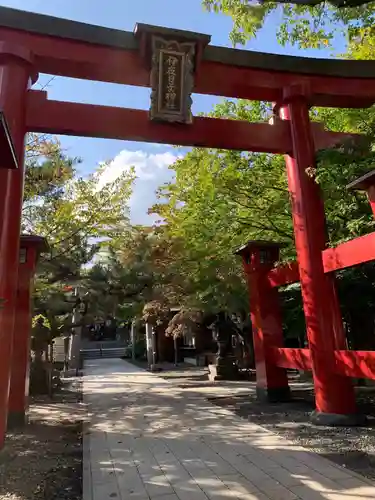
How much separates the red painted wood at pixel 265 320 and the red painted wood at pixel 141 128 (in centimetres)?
247

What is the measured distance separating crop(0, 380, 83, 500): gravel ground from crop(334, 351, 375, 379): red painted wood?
165 inches

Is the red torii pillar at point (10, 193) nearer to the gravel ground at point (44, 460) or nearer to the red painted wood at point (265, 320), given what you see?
the gravel ground at point (44, 460)

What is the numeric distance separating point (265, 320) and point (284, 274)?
126 centimetres

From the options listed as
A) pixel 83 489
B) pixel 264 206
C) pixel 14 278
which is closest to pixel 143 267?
pixel 264 206

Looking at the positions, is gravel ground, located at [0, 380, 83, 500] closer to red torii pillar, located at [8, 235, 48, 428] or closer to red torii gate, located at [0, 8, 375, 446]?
red torii pillar, located at [8, 235, 48, 428]

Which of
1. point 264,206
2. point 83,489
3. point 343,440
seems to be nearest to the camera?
point 83,489

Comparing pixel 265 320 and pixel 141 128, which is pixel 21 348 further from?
pixel 265 320

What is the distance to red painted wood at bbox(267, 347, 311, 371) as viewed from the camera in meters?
7.76

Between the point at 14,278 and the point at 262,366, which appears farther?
the point at 262,366

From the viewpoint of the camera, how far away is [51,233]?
10875 mm

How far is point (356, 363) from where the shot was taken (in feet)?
21.0

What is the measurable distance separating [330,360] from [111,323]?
130 feet

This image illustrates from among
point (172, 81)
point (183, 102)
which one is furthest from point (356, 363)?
point (172, 81)

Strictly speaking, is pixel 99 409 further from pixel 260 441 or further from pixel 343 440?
pixel 343 440
